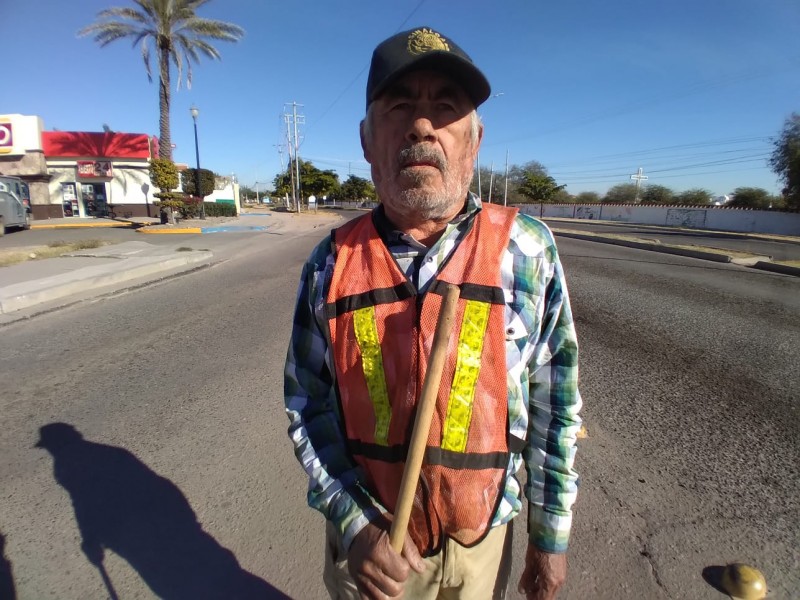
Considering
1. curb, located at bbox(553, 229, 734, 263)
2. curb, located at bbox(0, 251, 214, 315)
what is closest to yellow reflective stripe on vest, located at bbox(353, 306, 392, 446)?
curb, located at bbox(0, 251, 214, 315)

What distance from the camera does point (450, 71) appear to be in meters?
1.25

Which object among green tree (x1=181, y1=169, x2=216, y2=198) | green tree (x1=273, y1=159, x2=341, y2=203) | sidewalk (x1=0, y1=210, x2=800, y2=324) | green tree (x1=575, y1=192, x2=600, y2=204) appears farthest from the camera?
green tree (x1=575, y1=192, x2=600, y2=204)

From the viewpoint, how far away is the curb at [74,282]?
6.64 meters

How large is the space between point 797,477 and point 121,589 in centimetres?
358

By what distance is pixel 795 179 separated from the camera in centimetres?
3058

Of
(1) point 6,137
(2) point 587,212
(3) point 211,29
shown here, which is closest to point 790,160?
(2) point 587,212

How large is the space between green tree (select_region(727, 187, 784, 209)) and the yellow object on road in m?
53.1

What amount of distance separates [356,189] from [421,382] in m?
88.5

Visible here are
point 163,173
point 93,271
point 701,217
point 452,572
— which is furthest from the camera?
point 701,217

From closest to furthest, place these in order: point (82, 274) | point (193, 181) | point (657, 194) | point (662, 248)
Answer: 1. point (82, 274)
2. point (662, 248)
3. point (193, 181)
4. point (657, 194)

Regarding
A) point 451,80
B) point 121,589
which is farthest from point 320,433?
point 121,589

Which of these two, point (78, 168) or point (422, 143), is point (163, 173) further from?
point (422, 143)

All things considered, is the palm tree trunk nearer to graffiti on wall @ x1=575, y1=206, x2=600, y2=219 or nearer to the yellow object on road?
the yellow object on road

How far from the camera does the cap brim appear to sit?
1.20 metres
